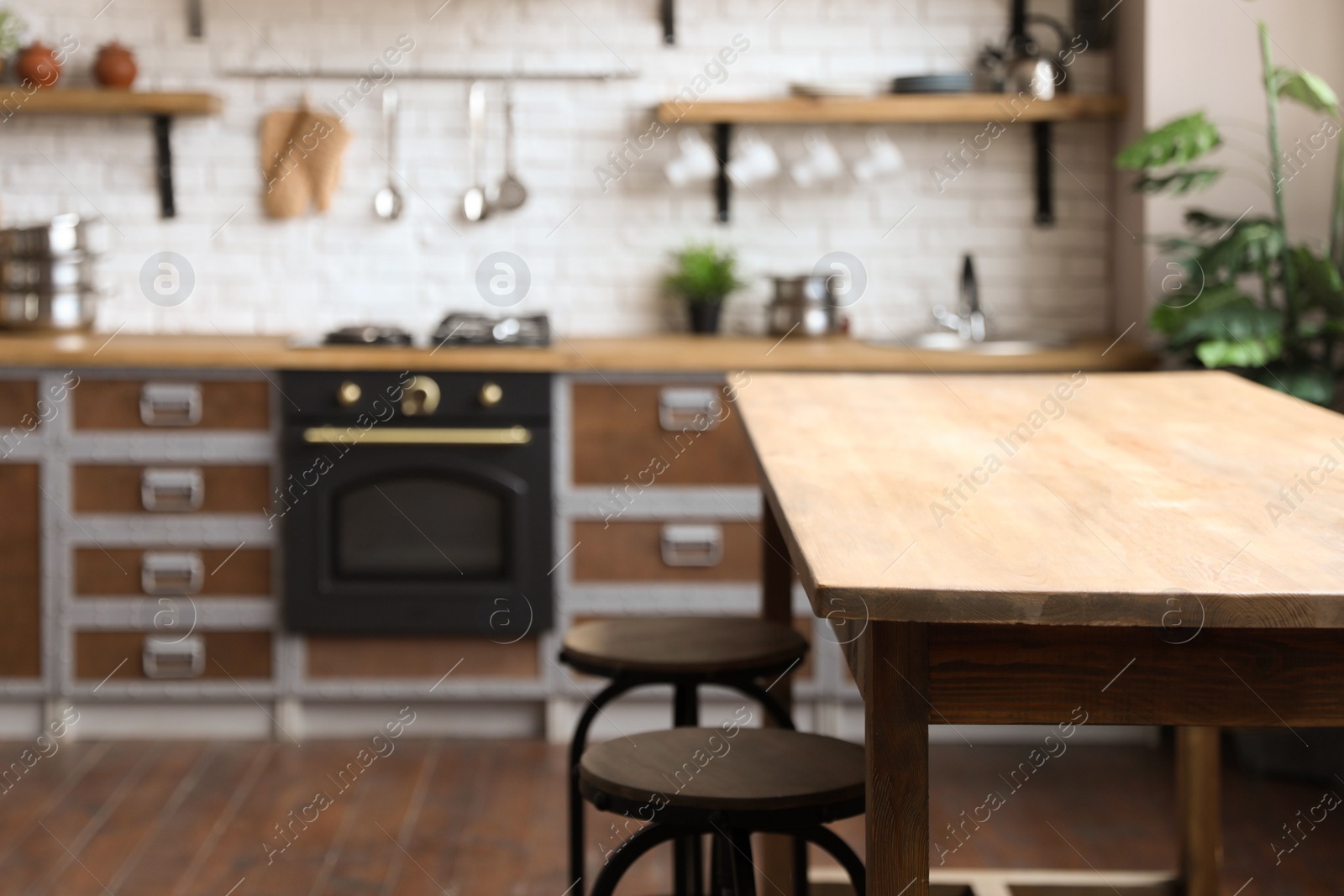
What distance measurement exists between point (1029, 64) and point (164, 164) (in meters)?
2.54

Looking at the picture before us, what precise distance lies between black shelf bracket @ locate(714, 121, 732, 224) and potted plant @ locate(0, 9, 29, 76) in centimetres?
204

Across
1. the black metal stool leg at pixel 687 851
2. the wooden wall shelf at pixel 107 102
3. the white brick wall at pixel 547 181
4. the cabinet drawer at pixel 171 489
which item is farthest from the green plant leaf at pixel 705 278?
the black metal stool leg at pixel 687 851

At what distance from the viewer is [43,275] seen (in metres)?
3.94

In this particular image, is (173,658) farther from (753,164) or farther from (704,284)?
(753,164)

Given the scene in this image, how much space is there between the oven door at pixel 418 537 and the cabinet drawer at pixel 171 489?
0.09 m

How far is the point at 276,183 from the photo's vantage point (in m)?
4.23

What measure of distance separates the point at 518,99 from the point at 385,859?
2.31 m

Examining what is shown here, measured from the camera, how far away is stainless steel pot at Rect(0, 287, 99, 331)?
3.91 m

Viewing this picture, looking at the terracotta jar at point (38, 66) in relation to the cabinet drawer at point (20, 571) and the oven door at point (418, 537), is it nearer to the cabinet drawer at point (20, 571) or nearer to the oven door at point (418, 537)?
the cabinet drawer at point (20, 571)

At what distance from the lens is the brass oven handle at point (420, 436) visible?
11.8 ft

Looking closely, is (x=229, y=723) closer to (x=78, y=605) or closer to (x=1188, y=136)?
(x=78, y=605)

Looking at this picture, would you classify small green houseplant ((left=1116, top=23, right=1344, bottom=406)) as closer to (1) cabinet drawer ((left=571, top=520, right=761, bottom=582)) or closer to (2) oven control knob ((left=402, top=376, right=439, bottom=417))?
(1) cabinet drawer ((left=571, top=520, right=761, bottom=582))

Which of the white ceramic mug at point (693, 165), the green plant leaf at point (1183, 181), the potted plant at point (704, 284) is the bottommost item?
the potted plant at point (704, 284)

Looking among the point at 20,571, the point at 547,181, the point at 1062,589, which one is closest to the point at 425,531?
the point at 20,571
